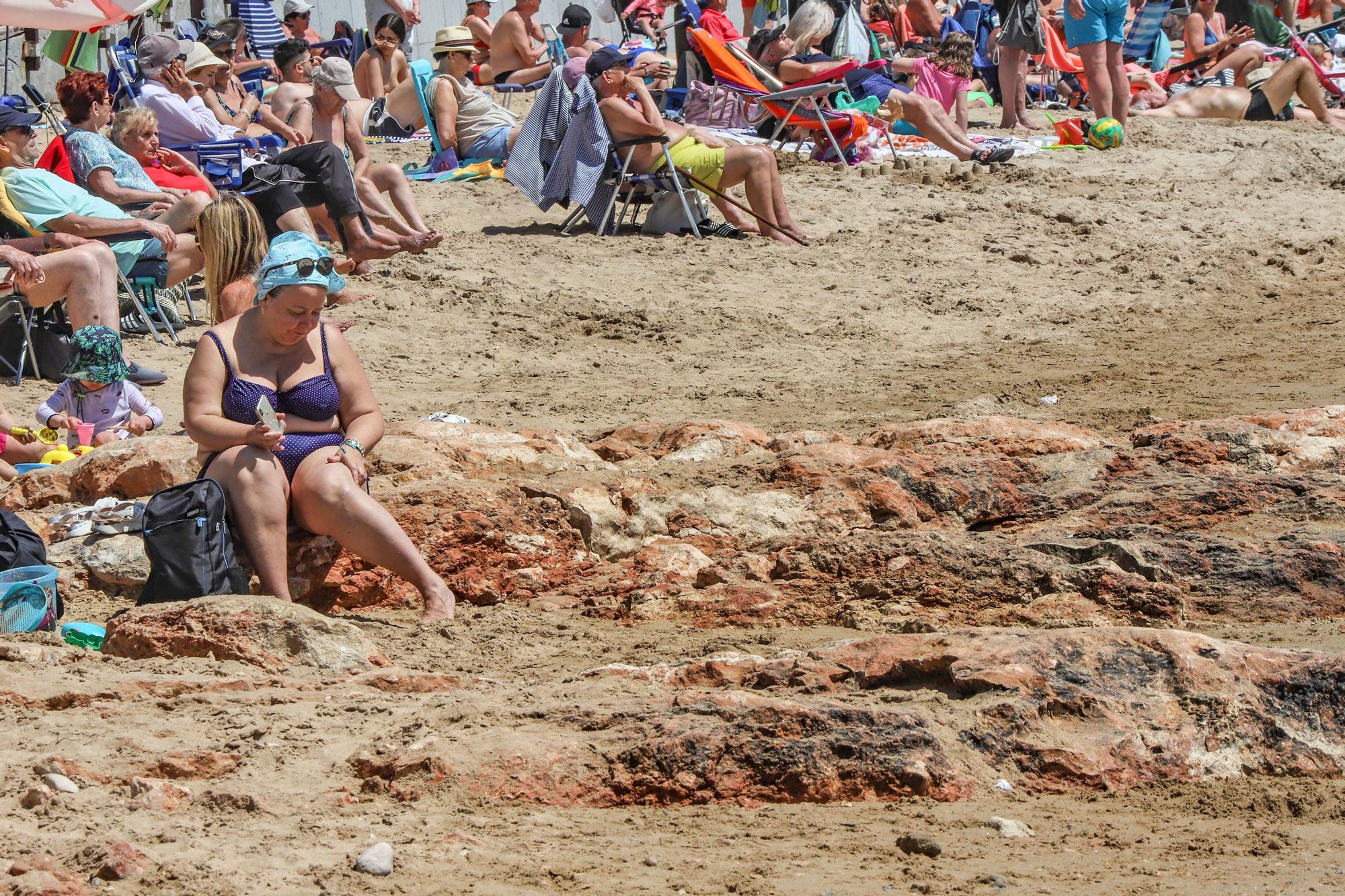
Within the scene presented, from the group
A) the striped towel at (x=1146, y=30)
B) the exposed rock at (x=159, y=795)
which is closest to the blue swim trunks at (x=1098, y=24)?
the striped towel at (x=1146, y=30)

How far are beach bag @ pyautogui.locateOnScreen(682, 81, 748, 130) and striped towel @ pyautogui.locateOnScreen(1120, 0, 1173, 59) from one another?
277 inches

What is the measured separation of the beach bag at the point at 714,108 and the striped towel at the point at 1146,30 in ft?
23.1

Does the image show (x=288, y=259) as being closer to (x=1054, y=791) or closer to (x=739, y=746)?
(x=739, y=746)

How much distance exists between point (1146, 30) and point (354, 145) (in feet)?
38.6

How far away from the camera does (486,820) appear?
9.91ft

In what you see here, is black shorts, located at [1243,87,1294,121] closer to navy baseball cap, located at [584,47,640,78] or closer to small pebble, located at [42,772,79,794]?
navy baseball cap, located at [584,47,640,78]

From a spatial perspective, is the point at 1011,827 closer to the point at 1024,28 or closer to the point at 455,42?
the point at 455,42

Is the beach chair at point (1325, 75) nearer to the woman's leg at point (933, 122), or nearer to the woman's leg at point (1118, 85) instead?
the woman's leg at point (1118, 85)

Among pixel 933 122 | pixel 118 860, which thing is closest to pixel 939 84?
pixel 933 122

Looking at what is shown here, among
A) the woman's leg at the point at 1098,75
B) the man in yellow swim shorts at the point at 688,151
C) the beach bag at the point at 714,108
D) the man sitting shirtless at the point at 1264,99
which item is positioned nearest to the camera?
the man in yellow swim shorts at the point at 688,151

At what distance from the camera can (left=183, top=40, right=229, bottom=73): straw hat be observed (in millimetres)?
11477

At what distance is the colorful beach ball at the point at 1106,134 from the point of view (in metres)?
13.7

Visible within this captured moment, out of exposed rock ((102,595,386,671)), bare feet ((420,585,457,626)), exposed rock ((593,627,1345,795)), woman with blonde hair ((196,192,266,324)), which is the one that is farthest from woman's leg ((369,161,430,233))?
exposed rock ((593,627,1345,795))

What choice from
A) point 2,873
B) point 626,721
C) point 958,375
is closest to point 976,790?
point 626,721
